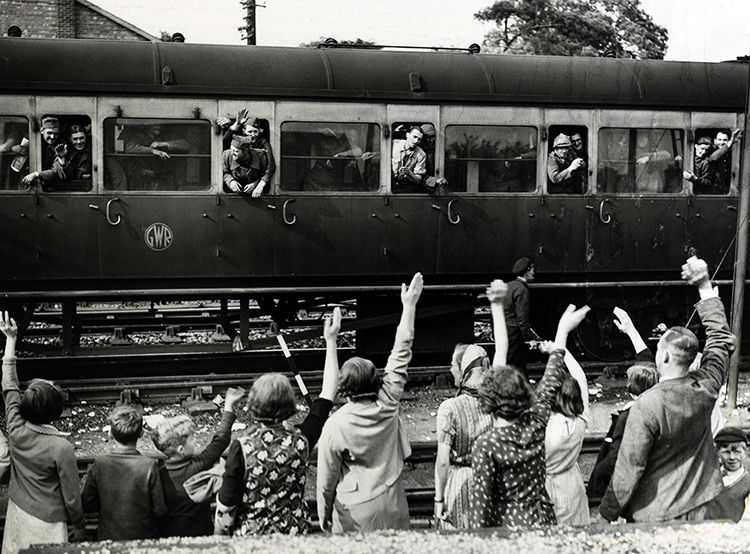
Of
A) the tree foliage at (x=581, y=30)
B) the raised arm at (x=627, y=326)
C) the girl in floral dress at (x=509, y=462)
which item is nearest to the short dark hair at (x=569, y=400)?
the raised arm at (x=627, y=326)

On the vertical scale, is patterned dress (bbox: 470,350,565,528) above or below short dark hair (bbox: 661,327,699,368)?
below

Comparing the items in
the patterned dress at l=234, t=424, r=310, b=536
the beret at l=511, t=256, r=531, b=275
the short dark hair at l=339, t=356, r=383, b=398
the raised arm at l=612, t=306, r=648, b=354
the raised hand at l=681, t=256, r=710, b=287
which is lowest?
the patterned dress at l=234, t=424, r=310, b=536

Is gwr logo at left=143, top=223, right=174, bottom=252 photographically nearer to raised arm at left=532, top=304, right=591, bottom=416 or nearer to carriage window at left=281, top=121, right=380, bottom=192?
carriage window at left=281, top=121, right=380, bottom=192

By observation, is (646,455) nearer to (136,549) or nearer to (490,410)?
(490,410)

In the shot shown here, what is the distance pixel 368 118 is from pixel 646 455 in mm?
6916

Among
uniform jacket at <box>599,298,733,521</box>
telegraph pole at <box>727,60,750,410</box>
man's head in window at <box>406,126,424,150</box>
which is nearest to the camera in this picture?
uniform jacket at <box>599,298,733,521</box>

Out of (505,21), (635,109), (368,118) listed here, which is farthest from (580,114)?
(505,21)

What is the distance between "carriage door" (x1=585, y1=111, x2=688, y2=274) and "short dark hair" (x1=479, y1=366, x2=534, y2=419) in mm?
→ 7535

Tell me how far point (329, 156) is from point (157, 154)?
1891mm

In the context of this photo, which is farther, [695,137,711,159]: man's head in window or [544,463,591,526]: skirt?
[695,137,711,159]: man's head in window

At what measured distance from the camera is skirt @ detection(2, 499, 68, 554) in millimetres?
5125

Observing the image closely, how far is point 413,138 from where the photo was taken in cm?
1112

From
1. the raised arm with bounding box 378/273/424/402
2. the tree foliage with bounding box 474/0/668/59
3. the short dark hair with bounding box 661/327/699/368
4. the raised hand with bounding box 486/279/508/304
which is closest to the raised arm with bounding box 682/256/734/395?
the short dark hair with bounding box 661/327/699/368

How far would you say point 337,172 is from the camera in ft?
36.4
